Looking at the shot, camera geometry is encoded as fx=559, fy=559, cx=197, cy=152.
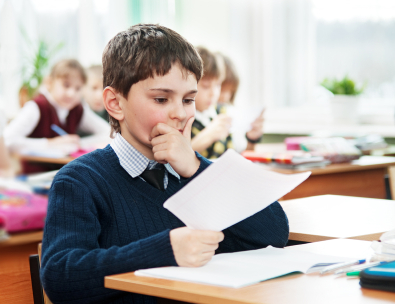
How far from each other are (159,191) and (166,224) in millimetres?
77

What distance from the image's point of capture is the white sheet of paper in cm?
86

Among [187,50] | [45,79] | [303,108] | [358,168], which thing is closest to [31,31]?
[45,79]

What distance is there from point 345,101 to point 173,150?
3.06 metres

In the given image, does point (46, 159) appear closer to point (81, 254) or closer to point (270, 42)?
point (270, 42)

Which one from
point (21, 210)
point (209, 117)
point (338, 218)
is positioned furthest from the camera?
point (209, 117)

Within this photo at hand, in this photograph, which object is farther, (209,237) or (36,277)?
(36,277)

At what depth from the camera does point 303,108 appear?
14.8 feet

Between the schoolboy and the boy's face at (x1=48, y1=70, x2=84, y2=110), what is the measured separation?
2.84m

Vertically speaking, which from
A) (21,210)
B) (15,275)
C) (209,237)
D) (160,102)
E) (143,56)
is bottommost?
(15,275)

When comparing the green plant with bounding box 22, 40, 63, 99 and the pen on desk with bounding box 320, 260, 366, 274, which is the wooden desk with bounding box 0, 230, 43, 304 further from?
the green plant with bounding box 22, 40, 63, 99

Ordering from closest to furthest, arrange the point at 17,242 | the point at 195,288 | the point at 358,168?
the point at 195,288 < the point at 17,242 < the point at 358,168

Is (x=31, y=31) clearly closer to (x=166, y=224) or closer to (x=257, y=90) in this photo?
(x=257, y=90)

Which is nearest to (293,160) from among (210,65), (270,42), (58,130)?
(210,65)

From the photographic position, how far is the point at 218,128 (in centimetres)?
284
